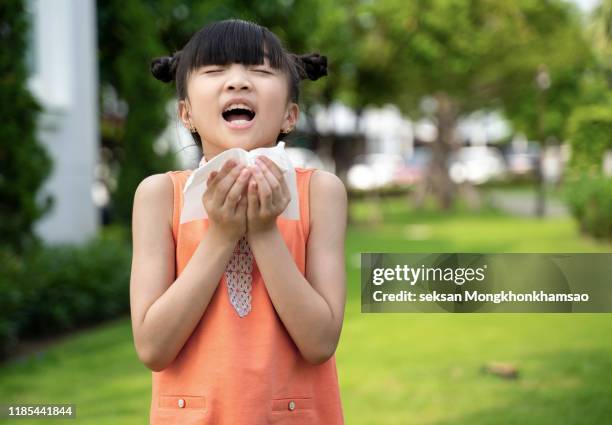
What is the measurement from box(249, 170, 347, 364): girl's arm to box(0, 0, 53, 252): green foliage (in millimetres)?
5293

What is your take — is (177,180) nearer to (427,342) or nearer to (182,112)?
(182,112)

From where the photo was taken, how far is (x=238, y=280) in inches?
60.3

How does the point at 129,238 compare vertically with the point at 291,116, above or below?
above

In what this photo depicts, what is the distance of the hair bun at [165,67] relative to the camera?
5.66 feet

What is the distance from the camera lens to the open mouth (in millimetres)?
1549

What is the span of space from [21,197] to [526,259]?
4306mm

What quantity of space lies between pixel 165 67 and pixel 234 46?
0.77 ft

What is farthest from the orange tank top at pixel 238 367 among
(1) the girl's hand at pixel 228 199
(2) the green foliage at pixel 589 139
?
(2) the green foliage at pixel 589 139

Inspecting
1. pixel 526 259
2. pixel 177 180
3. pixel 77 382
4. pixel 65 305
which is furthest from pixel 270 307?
pixel 65 305

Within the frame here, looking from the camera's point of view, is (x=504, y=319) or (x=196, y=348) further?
(x=504, y=319)

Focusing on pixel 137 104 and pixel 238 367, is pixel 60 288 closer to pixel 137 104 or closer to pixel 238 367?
pixel 137 104

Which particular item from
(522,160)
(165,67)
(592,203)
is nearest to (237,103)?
(165,67)

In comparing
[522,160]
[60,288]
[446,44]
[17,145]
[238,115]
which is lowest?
[238,115]

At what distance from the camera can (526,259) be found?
3.65 metres
